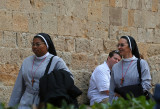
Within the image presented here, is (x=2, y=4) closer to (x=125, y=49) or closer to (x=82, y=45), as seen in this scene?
(x=82, y=45)

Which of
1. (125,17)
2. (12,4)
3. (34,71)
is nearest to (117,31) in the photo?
(125,17)

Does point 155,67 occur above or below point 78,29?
below

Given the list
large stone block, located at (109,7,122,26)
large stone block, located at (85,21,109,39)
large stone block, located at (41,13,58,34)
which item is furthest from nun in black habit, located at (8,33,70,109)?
large stone block, located at (109,7,122,26)

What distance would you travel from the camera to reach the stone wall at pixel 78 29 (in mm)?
7730

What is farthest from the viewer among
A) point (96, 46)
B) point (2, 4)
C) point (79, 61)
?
point (96, 46)

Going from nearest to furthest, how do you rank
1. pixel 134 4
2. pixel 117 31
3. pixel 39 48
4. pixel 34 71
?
pixel 34 71, pixel 39 48, pixel 117 31, pixel 134 4

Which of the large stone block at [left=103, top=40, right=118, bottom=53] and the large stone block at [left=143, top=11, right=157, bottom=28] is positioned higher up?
the large stone block at [left=143, top=11, right=157, bottom=28]

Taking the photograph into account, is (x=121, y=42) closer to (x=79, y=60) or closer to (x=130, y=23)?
(x=79, y=60)

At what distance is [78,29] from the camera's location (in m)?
8.97

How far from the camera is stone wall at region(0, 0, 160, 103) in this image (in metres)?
7.73

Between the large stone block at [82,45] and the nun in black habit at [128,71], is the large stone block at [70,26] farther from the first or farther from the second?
the nun in black habit at [128,71]

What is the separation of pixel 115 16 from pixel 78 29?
122cm

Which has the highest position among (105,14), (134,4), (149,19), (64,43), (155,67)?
(134,4)

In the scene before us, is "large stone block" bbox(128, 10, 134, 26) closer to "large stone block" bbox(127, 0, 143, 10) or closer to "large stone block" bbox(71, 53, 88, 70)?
"large stone block" bbox(127, 0, 143, 10)
